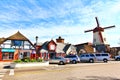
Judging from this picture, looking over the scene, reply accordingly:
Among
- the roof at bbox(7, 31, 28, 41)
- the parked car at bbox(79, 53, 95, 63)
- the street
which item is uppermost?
the roof at bbox(7, 31, 28, 41)

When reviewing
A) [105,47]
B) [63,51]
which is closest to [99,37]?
[105,47]

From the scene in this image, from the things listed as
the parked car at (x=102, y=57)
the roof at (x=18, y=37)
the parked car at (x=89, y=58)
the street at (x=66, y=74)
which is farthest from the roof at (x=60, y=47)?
the street at (x=66, y=74)

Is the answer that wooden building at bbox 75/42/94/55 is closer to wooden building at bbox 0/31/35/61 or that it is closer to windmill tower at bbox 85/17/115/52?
windmill tower at bbox 85/17/115/52

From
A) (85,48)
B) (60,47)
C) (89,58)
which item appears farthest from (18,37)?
(85,48)

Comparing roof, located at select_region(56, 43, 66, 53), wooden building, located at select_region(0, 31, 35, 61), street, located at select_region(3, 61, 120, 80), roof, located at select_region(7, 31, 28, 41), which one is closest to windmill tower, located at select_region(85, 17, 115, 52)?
roof, located at select_region(56, 43, 66, 53)

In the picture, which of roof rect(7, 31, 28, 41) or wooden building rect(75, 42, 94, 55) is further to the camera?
wooden building rect(75, 42, 94, 55)

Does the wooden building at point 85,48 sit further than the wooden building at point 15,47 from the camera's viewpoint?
Yes

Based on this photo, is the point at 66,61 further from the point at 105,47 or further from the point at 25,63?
the point at 105,47

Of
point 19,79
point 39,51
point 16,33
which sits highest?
point 16,33

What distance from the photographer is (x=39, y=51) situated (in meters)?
53.8

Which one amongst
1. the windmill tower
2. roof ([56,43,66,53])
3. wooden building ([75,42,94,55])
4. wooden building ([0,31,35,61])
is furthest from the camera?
the windmill tower

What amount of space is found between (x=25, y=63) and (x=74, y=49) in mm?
32866

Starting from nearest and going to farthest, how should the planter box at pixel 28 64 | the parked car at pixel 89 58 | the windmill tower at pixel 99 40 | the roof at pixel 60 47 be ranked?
1. the planter box at pixel 28 64
2. the parked car at pixel 89 58
3. the roof at pixel 60 47
4. the windmill tower at pixel 99 40

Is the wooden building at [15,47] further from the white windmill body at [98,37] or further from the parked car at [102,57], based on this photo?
the white windmill body at [98,37]
